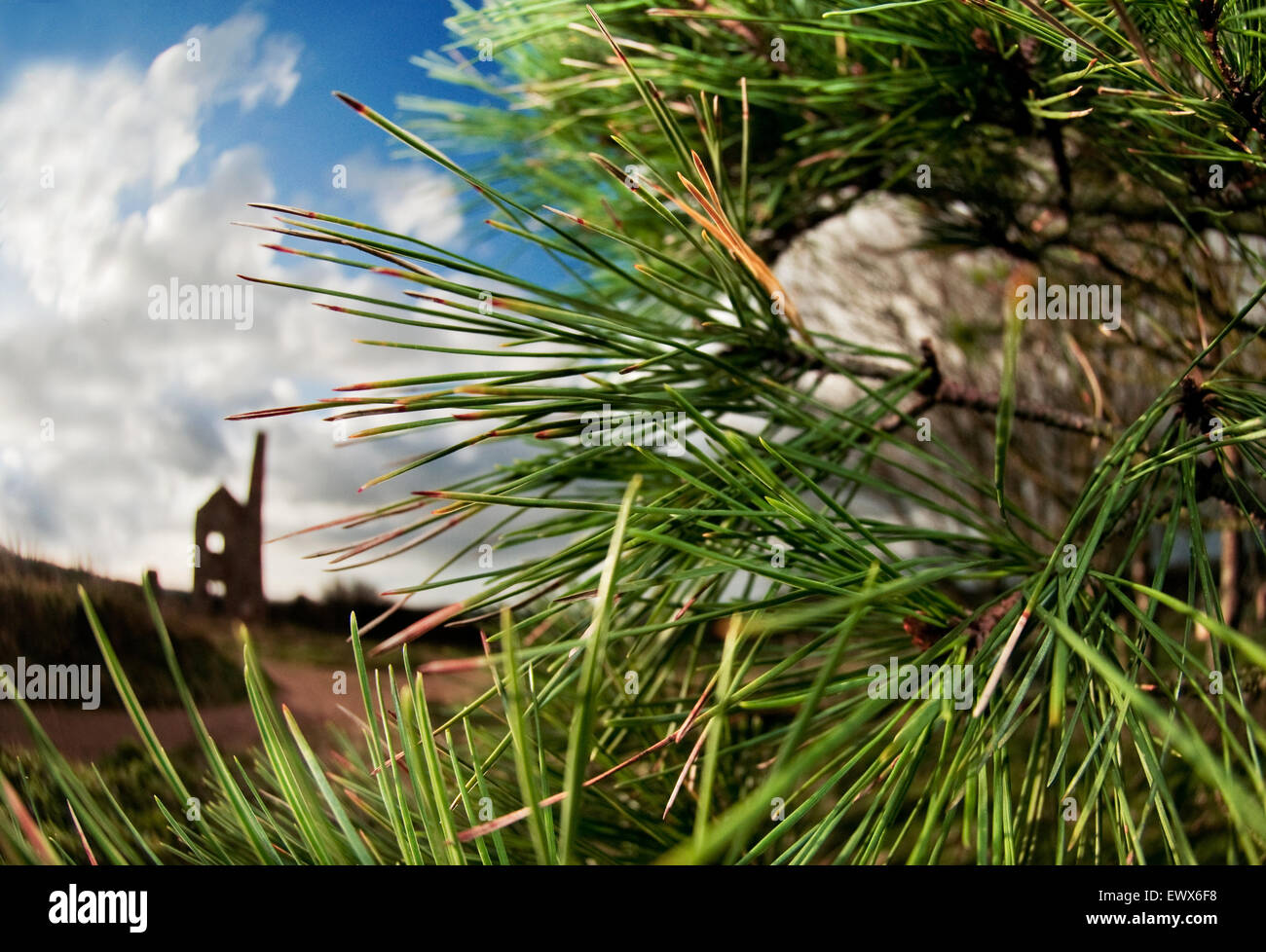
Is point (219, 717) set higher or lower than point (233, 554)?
lower

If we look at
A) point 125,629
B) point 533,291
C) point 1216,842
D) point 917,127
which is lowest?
point 1216,842

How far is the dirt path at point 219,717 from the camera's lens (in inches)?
15.7

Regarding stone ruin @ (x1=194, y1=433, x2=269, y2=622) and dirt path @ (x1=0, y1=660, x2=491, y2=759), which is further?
stone ruin @ (x1=194, y1=433, x2=269, y2=622)

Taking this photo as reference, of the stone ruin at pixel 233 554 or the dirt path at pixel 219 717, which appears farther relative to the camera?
the stone ruin at pixel 233 554

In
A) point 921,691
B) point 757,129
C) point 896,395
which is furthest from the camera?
point 757,129

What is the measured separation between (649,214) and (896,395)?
0.79ft

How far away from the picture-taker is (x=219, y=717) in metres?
0.51

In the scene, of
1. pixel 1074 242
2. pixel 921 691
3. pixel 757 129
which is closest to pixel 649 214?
pixel 757 129

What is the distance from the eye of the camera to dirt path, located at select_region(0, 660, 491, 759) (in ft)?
1.31

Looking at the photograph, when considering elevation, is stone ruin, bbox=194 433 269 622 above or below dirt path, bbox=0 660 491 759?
above

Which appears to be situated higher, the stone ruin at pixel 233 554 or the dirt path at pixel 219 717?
the stone ruin at pixel 233 554
